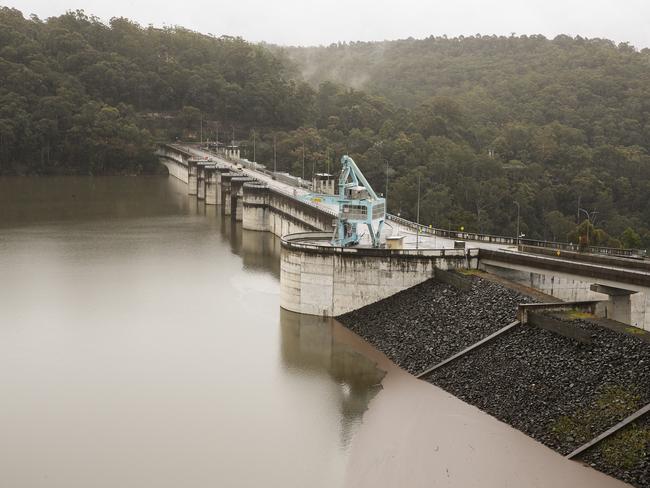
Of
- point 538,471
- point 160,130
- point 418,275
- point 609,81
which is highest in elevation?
point 609,81

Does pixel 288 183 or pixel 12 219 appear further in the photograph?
pixel 288 183

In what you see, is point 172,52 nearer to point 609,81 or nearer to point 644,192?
point 609,81

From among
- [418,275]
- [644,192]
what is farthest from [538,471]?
[644,192]

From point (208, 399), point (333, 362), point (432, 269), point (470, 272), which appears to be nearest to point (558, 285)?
point (470, 272)

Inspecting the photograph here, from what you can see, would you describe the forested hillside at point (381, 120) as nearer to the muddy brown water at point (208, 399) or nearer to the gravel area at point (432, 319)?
the gravel area at point (432, 319)

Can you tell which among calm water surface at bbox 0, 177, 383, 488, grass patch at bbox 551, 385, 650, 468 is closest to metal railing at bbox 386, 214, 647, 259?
calm water surface at bbox 0, 177, 383, 488

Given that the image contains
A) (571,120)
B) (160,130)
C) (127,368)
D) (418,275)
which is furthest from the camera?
(160,130)
